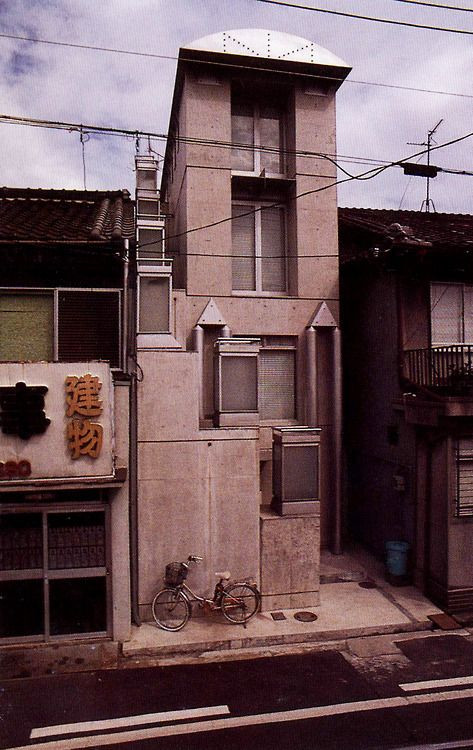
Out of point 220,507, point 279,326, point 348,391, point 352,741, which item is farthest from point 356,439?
point 352,741

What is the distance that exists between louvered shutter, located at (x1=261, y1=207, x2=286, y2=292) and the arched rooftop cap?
14.3 feet

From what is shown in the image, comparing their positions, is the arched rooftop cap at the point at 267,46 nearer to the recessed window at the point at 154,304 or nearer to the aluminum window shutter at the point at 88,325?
the recessed window at the point at 154,304

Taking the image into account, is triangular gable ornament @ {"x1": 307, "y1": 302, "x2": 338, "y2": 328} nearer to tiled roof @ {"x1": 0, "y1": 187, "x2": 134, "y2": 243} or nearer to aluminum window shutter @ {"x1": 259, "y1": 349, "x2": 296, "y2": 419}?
aluminum window shutter @ {"x1": 259, "y1": 349, "x2": 296, "y2": 419}

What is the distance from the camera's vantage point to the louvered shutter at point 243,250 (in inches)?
643

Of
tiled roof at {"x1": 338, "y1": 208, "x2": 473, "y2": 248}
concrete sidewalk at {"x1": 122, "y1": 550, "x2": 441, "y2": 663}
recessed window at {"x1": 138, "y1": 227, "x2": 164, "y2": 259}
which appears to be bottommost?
concrete sidewalk at {"x1": 122, "y1": 550, "x2": 441, "y2": 663}

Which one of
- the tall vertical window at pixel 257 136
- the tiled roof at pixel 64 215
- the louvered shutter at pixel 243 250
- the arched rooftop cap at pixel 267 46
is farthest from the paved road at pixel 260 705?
the arched rooftop cap at pixel 267 46

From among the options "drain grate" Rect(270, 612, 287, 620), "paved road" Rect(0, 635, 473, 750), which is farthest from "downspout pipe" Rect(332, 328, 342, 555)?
"paved road" Rect(0, 635, 473, 750)

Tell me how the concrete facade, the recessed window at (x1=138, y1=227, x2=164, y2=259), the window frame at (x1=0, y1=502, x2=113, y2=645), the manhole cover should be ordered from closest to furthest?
the window frame at (x1=0, y1=502, x2=113, y2=645) → the manhole cover → the recessed window at (x1=138, y1=227, x2=164, y2=259) → the concrete facade

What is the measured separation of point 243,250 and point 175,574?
9.56 meters

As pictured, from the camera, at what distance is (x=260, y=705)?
9.18 meters

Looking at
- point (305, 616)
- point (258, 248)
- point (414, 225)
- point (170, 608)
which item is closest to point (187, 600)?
point (170, 608)

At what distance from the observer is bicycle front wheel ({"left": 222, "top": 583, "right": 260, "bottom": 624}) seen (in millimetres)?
12070

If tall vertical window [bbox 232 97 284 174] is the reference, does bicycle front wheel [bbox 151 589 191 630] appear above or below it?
below

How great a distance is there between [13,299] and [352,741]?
11.2 meters
